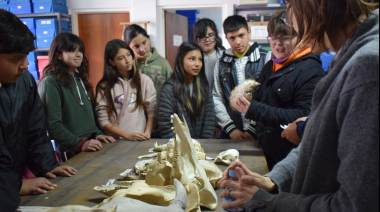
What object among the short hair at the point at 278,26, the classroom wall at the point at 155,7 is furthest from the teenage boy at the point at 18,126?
the classroom wall at the point at 155,7

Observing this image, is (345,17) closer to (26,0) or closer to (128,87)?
(128,87)

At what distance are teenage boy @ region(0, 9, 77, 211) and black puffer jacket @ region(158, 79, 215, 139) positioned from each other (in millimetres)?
1063

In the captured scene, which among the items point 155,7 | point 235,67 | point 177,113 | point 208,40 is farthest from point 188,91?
point 155,7

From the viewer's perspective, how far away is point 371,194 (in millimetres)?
578

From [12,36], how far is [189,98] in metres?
1.62

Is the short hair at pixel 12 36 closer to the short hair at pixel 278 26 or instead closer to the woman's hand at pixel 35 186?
the woman's hand at pixel 35 186

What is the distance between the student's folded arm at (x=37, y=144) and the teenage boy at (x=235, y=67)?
153 centimetres

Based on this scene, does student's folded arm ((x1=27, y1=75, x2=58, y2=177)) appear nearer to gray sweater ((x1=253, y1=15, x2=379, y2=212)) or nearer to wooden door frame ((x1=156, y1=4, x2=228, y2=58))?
gray sweater ((x1=253, y1=15, x2=379, y2=212))

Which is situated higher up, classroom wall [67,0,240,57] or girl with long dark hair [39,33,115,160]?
classroom wall [67,0,240,57]

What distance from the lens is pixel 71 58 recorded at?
2492 mm

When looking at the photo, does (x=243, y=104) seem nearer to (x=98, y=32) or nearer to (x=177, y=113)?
(x=177, y=113)

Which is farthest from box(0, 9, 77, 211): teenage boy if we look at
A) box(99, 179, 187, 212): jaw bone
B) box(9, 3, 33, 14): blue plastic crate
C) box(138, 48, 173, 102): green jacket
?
box(9, 3, 33, 14): blue plastic crate

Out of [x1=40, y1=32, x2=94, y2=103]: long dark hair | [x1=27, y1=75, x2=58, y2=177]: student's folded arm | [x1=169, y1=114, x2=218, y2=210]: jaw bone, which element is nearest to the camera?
[x1=169, y1=114, x2=218, y2=210]: jaw bone

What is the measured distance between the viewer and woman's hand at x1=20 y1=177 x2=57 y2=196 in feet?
4.61
